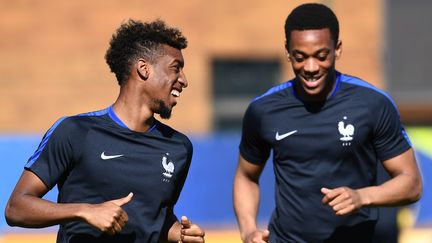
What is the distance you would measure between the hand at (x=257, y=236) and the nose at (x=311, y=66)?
3.32 ft

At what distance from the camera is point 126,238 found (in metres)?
5.50

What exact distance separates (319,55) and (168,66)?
928 mm

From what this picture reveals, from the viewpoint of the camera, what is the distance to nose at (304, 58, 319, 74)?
5.84 meters

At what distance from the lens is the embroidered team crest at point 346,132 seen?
19.7ft

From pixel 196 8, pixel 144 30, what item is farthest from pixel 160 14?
pixel 144 30

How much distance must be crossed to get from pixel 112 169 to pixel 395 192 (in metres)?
1.70

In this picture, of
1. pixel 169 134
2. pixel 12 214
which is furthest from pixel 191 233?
pixel 12 214

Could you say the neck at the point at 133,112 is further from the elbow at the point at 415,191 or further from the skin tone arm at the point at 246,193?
the elbow at the point at 415,191

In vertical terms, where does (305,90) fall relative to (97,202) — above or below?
above

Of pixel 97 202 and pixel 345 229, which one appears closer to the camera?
pixel 97 202

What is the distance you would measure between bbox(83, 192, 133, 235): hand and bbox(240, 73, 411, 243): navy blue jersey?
5.00 feet

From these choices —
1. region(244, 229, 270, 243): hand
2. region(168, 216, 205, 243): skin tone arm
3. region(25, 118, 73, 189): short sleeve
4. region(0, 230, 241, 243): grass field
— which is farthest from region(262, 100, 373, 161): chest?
region(0, 230, 241, 243): grass field

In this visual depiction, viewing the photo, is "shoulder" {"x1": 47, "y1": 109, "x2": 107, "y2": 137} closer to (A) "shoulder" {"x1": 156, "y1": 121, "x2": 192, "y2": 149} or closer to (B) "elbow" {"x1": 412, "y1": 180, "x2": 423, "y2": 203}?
(A) "shoulder" {"x1": 156, "y1": 121, "x2": 192, "y2": 149}

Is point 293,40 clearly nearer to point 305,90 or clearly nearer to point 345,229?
point 305,90
